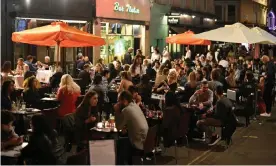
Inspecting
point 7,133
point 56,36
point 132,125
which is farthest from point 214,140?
point 7,133

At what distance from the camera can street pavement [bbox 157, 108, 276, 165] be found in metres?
11.0

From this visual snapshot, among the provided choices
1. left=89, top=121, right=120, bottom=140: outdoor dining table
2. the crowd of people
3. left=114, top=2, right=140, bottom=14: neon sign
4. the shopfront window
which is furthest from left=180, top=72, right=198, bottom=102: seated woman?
left=114, top=2, right=140, bottom=14: neon sign

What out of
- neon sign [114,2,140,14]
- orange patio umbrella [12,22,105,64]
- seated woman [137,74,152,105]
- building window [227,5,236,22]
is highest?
building window [227,5,236,22]

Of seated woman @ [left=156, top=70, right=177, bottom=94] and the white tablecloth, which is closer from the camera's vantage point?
seated woman @ [left=156, top=70, right=177, bottom=94]

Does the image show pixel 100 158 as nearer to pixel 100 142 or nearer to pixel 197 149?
pixel 100 142

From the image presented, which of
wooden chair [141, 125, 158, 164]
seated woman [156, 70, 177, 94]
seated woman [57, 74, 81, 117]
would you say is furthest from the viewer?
seated woman [156, 70, 177, 94]

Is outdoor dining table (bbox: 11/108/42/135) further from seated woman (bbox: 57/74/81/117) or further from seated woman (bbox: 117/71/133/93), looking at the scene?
seated woman (bbox: 117/71/133/93)

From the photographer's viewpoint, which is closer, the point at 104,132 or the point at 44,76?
the point at 104,132

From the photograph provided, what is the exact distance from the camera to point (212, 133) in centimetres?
1305

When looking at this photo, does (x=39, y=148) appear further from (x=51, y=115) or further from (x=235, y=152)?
(x=235, y=152)

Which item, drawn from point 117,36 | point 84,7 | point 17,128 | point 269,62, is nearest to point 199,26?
point 117,36

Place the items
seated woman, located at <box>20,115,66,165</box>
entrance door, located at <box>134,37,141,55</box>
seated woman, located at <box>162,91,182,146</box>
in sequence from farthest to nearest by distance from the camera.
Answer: entrance door, located at <box>134,37,141,55</box> < seated woman, located at <box>162,91,182,146</box> < seated woman, located at <box>20,115,66,165</box>

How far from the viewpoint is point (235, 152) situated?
12.0m

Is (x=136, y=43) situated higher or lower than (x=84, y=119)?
higher
